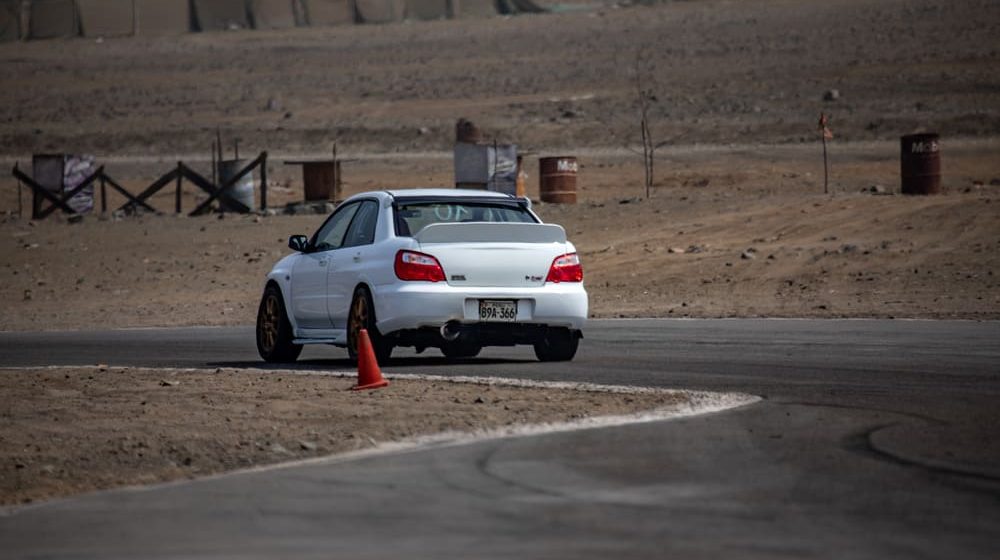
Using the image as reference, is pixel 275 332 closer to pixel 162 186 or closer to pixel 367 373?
pixel 367 373

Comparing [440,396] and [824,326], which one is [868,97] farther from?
[440,396]

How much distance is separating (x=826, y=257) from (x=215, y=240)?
569 inches

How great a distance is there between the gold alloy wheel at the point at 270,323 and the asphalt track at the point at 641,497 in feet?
19.1

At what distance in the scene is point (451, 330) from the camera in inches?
634

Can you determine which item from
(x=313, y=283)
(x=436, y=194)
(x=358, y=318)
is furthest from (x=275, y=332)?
(x=436, y=194)

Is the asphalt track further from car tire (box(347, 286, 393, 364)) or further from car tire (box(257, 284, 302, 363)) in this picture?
car tire (box(257, 284, 302, 363))

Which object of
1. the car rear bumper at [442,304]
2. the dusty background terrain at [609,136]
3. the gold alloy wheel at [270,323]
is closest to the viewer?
the car rear bumper at [442,304]

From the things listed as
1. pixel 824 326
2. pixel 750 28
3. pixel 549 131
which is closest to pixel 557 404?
pixel 824 326

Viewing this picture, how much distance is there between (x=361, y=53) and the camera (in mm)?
86438

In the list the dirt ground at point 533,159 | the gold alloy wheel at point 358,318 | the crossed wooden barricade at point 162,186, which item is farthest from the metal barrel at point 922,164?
the gold alloy wheel at point 358,318

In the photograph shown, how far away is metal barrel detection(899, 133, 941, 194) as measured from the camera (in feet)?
118

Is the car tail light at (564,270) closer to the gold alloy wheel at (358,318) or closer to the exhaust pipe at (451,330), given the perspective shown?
the exhaust pipe at (451,330)

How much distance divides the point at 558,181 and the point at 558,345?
24659 mm

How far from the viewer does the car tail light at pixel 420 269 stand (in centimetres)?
1612
